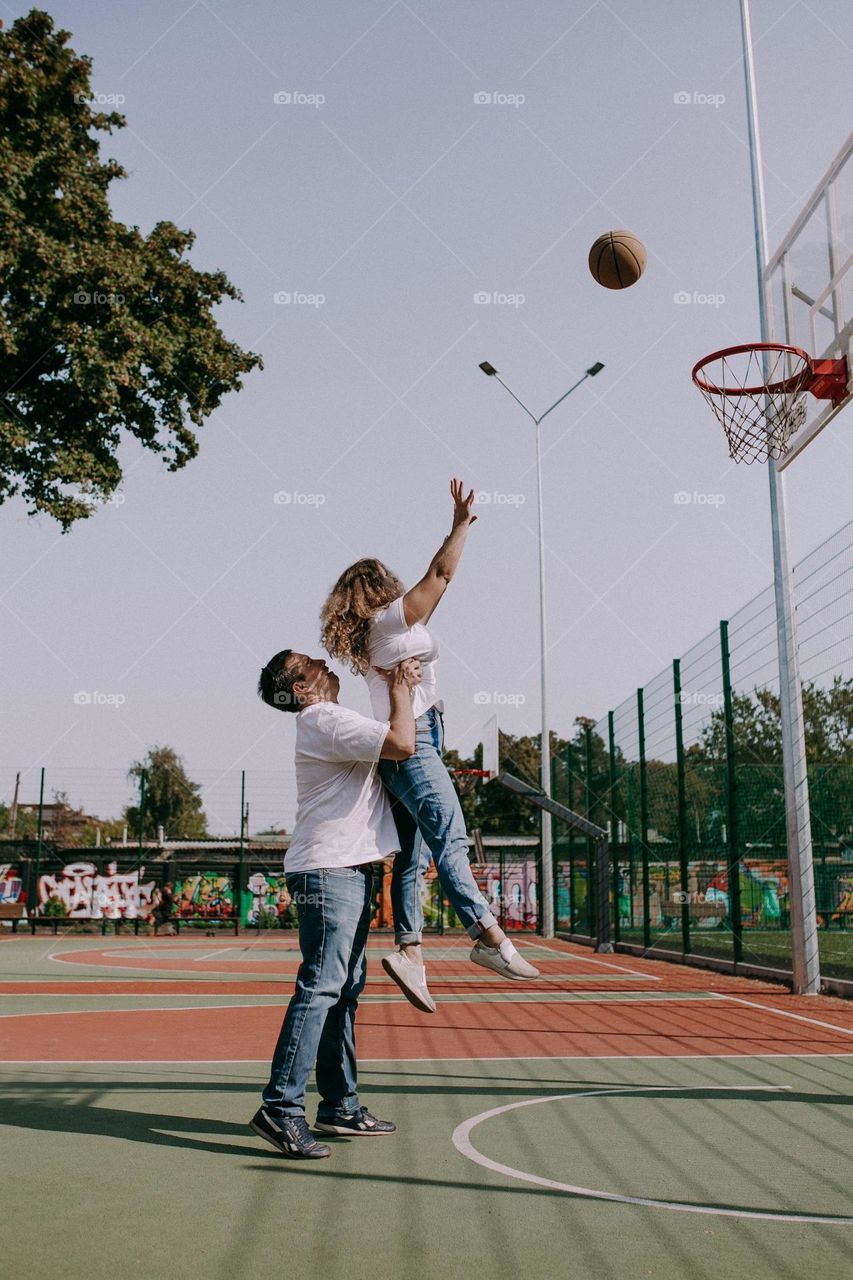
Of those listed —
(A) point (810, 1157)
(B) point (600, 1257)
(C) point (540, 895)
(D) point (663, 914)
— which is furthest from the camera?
(C) point (540, 895)

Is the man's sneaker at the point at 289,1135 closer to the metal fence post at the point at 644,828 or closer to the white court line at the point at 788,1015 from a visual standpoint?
the white court line at the point at 788,1015

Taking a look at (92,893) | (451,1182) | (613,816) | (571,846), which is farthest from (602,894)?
(451,1182)

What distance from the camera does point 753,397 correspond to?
8.18 meters

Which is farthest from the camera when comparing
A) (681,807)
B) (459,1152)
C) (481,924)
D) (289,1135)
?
(681,807)

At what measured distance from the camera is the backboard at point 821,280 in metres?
7.81

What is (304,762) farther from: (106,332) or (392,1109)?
(106,332)

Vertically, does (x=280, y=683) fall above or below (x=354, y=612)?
below

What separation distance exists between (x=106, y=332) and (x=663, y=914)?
12.7m

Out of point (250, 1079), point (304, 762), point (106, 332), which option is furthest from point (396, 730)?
point (106, 332)

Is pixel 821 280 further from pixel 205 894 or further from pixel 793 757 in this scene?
pixel 205 894

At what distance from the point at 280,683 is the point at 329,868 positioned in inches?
29.6

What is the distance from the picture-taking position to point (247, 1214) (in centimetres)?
331

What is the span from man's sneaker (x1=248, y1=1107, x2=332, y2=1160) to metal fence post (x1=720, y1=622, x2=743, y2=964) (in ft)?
32.8

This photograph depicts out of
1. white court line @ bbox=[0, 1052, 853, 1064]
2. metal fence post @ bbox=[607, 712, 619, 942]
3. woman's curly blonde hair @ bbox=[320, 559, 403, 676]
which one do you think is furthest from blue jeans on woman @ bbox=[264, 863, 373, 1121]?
metal fence post @ bbox=[607, 712, 619, 942]
